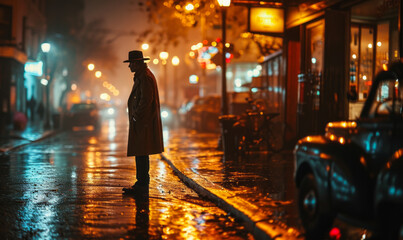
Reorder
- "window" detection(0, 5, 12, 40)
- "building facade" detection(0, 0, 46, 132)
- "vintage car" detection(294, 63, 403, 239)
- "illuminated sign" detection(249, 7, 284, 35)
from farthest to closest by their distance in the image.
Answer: "window" detection(0, 5, 12, 40) < "building facade" detection(0, 0, 46, 132) < "illuminated sign" detection(249, 7, 284, 35) < "vintage car" detection(294, 63, 403, 239)

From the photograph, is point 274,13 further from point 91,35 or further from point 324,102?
point 91,35

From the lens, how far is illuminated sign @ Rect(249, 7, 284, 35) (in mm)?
15039

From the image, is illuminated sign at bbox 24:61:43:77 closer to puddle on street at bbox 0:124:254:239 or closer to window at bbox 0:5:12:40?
window at bbox 0:5:12:40

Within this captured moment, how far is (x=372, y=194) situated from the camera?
4773 millimetres

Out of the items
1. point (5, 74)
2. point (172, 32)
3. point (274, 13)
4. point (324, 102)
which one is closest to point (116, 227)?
point (324, 102)

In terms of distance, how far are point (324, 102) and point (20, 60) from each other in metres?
29.4

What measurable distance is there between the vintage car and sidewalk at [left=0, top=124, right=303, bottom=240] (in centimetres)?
52

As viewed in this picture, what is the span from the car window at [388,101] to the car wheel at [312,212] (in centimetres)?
94

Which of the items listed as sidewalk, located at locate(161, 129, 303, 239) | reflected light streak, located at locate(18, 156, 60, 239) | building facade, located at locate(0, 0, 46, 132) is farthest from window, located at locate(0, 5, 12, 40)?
reflected light streak, located at locate(18, 156, 60, 239)

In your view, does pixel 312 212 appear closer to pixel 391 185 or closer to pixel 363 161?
pixel 363 161

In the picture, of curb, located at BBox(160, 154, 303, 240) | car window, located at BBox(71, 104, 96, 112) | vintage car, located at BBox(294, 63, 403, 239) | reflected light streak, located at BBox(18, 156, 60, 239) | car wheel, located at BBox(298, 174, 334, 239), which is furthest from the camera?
car window, located at BBox(71, 104, 96, 112)

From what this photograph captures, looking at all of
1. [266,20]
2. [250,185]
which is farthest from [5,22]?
[250,185]

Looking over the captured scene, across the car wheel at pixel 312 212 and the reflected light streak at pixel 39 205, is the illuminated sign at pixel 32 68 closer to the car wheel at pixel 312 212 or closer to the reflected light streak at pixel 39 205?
the reflected light streak at pixel 39 205

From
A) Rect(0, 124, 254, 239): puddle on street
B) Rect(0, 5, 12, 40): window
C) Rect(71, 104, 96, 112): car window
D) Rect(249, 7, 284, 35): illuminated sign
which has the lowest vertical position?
Rect(0, 124, 254, 239): puddle on street
